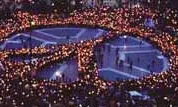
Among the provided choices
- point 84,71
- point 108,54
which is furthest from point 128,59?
point 84,71

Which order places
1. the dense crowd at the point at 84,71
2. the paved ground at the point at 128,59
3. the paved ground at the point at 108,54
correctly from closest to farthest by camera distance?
the dense crowd at the point at 84,71 < the paved ground at the point at 108,54 < the paved ground at the point at 128,59

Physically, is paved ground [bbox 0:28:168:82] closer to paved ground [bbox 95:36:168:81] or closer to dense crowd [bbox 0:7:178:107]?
paved ground [bbox 95:36:168:81]

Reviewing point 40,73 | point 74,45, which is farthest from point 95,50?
point 40,73

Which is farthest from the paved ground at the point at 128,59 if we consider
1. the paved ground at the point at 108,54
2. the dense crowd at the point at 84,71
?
the dense crowd at the point at 84,71

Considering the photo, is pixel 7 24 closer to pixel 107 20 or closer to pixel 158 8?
pixel 107 20

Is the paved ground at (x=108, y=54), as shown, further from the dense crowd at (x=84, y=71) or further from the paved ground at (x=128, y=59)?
the dense crowd at (x=84, y=71)

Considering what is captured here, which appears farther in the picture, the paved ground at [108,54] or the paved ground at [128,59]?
the paved ground at [128,59]

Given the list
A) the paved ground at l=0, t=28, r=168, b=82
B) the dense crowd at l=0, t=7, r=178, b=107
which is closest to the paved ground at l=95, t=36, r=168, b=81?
the paved ground at l=0, t=28, r=168, b=82
